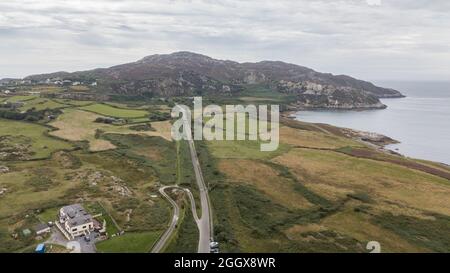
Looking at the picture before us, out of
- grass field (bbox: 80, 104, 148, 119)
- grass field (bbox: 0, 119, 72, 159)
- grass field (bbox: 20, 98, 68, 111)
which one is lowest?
grass field (bbox: 0, 119, 72, 159)

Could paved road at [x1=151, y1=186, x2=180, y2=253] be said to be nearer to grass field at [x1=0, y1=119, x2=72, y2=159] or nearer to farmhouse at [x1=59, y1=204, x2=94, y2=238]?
farmhouse at [x1=59, y1=204, x2=94, y2=238]

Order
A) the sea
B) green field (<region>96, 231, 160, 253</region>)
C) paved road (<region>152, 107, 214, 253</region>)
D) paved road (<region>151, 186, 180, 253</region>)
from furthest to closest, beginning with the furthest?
the sea → paved road (<region>152, 107, 214, 253</region>) → paved road (<region>151, 186, 180, 253</region>) → green field (<region>96, 231, 160, 253</region>)

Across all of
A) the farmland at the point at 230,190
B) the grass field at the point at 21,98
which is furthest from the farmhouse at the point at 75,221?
the grass field at the point at 21,98

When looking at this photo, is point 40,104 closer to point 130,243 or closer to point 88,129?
point 88,129

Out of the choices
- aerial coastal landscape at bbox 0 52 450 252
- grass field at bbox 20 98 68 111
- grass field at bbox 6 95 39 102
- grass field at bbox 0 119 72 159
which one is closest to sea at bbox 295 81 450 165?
aerial coastal landscape at bbox 0 52 450 252

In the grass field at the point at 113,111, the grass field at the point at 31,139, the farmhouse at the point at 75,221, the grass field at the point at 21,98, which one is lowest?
the farmhouse at the point at 75,221

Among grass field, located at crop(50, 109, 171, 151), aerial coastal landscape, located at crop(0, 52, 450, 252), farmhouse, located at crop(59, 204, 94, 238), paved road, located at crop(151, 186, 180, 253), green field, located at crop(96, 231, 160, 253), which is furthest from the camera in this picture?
grass field, located at crop(50, 109, 171, 151)

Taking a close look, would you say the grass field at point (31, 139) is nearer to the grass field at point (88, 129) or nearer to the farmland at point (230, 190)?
the farmland at point (230, 190)
